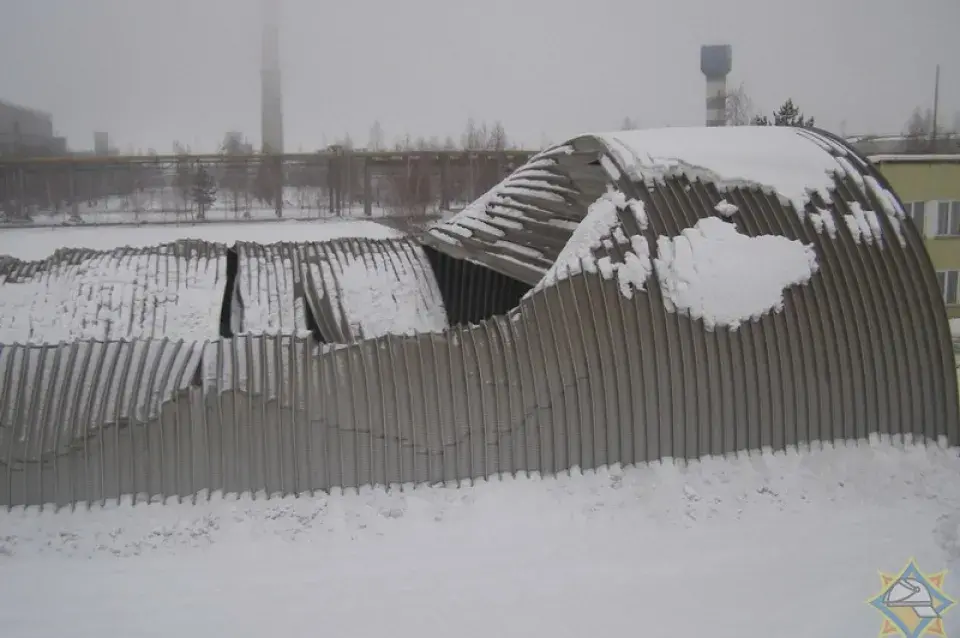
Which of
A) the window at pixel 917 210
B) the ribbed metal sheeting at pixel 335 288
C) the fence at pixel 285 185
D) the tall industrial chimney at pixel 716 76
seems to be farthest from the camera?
the fence at pixel 285 185

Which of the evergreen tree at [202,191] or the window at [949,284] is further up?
the evergreen tree at [202,191]

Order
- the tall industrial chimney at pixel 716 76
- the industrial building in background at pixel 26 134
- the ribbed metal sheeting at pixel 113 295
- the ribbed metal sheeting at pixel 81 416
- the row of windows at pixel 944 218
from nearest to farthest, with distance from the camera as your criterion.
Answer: the ribbed metal sheeting at pixel 81 416 < the ribbed metal sheeting at pixel 113 295 < the industrial building in background at pixel 26 134 < the tall industrial chimney at pixel 716 76 < the row of windows at pixel 944 218

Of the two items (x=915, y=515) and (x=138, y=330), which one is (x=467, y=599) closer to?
(x=915, y=515)

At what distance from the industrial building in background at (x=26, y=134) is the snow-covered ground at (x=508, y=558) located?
36.2ft

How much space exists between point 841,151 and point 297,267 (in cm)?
870

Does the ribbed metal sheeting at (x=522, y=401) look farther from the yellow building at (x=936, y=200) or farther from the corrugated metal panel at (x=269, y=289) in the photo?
the yellow building at (x=936, y=200)

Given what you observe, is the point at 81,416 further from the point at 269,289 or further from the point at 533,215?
the point at 533,215

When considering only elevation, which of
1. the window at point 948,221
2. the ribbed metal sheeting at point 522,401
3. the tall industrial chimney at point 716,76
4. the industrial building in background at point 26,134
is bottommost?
the ribbed metal sheeting at point 522,401

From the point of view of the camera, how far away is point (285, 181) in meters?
28.9

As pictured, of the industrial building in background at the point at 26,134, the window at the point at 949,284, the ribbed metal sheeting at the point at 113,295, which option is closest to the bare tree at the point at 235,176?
the industrial building in background at the point at 26,134

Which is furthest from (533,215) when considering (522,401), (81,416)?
(81,416)

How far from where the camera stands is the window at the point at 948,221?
19856 millimetres

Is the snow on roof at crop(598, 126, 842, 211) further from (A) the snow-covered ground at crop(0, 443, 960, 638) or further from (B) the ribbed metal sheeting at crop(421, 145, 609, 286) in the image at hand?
(A) the snow-covered ground at crop(0, 443, 960, 638)

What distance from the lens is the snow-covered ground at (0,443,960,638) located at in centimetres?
582
